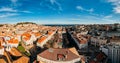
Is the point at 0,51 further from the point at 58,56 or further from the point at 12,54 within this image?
the point at 58,56

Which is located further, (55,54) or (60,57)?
(55,54)

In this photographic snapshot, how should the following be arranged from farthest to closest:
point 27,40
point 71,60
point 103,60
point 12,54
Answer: point 27,40 → point 12,54 → point 103,60 → point 71,60

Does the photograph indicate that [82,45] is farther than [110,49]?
Yes

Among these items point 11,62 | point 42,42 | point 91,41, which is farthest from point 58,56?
point 91,41

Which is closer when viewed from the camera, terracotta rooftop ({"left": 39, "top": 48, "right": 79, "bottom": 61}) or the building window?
the building window

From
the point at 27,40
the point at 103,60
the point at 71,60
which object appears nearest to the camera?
the point at 71,60

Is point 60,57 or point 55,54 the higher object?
point 55,54

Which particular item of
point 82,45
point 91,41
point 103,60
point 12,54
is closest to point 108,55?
point 103,60

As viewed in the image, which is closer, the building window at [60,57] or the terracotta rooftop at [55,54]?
the building window at [60,57]

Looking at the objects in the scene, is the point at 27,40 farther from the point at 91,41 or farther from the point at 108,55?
the point at 108,55
